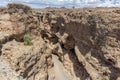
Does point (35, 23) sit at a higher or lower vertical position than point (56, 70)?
higher

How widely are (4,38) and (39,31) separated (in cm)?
1122

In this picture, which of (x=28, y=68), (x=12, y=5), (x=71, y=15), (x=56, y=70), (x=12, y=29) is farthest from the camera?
(x=12, y=5)

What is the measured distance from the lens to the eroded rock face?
19572mm

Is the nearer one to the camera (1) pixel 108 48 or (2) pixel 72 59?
(1) pixel 108 48

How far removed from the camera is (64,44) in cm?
3002

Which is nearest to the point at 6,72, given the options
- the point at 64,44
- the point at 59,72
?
the point at 59,72

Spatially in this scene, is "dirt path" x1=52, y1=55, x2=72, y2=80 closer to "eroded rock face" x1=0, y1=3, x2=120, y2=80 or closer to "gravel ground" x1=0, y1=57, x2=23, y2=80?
"eroded rock face" x1=0, y1=3, x2=120, y2=80

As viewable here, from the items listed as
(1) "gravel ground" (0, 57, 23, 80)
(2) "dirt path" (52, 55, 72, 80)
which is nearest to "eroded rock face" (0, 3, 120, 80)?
(2) "dirt path" (52, 55, 72, 80)

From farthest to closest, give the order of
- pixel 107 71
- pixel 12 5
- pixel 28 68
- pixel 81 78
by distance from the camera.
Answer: pixel 12 5 < pixel 81 78 < pixel 107 71 < pixel 28 68

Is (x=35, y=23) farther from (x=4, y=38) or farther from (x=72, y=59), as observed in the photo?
(x=4, y=38)

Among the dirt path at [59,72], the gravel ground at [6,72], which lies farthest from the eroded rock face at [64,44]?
the gravel ground at [6,72]

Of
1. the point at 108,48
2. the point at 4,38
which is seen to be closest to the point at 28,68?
the point at 4,38

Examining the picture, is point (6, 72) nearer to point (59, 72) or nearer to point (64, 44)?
point (59, 72)

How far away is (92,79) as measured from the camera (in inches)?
874
